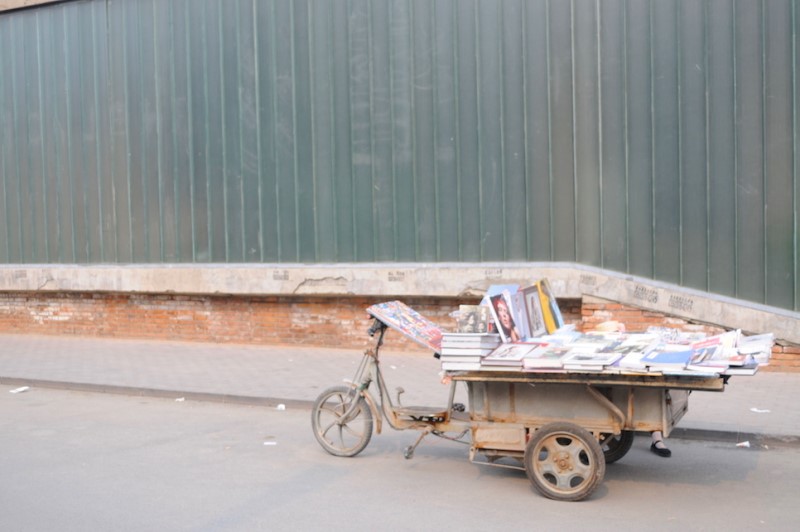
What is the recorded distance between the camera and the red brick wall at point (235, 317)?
42.3ft

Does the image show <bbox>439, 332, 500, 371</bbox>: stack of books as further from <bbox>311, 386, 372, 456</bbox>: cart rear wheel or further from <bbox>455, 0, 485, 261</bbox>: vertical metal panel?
<bbox>455, 0, 485, 261</bbox>: vertical metal panel

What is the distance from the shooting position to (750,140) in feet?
38.3

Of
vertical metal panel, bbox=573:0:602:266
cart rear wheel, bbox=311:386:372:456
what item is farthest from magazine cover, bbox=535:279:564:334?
vertical metal panel, bbox=573:0:602:266

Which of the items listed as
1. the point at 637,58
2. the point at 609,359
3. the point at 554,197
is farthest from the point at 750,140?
the point at 609,359

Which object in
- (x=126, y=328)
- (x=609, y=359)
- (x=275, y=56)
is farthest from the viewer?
(x=126, y=328)

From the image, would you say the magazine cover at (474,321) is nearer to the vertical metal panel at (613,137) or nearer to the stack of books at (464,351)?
the stack of books at (464,351)

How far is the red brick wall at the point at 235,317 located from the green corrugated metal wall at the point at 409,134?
67 centimetres

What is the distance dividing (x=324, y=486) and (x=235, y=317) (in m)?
8.38

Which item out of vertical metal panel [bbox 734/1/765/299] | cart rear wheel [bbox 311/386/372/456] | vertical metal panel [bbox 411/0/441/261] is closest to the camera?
cart rear wheel [bbox 311/386/372/456]

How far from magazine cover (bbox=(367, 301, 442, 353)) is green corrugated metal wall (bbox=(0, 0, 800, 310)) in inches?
210

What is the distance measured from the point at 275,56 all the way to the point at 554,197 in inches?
203

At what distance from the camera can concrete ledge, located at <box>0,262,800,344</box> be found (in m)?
11.7

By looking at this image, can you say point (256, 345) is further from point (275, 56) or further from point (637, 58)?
point (637, 58)

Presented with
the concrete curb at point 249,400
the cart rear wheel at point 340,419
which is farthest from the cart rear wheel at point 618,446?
the cart rear wheel at point 340,419
